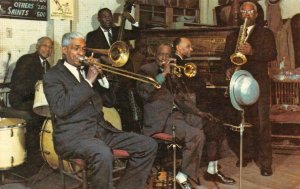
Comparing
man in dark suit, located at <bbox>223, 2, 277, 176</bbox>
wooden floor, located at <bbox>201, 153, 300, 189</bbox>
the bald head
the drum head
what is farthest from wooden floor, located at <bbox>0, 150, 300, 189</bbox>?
the bald head

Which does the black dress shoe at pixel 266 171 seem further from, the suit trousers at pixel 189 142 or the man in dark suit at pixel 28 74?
the man in dark suit at pixel 28 74

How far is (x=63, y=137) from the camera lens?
3506mm

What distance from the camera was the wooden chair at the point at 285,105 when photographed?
20.0ft

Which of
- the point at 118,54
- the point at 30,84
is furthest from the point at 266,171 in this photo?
the point at 30,84

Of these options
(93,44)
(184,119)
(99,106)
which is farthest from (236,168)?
(93,44)

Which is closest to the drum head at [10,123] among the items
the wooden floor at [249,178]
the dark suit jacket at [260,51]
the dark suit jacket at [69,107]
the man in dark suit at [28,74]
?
the man in dark suit at [28,74]

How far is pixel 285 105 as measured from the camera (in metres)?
6.20

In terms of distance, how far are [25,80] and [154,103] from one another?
2126mm

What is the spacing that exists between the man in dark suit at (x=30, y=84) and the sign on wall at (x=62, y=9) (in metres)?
0.59

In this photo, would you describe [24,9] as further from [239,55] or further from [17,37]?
[239,55]

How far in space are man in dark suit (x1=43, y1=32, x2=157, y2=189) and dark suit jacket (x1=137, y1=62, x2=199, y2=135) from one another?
402 millimetres

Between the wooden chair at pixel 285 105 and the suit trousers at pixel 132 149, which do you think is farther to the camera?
the wooden chair at pixel 285 105

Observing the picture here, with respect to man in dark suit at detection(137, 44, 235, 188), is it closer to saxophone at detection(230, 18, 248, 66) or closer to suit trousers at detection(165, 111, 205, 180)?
suit trousers at detection(165, 111, 205, 180)

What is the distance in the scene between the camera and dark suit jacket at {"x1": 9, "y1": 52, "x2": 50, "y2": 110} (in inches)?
204
